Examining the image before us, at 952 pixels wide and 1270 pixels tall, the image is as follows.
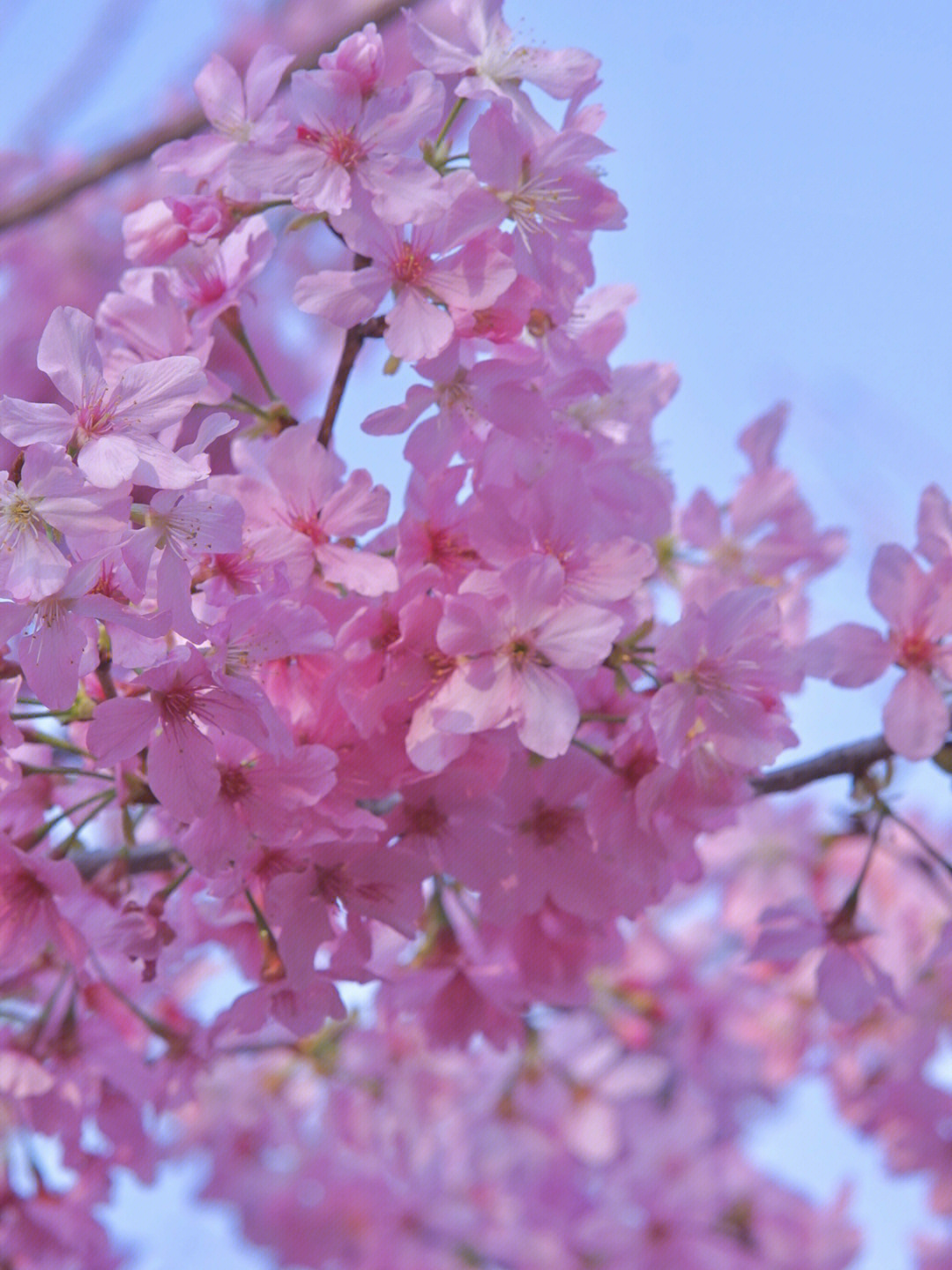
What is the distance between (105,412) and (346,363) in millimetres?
354

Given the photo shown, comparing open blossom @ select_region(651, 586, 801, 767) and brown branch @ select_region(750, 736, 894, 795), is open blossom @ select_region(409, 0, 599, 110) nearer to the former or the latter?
open blossom @ select_region(651, 586, 801, 767)

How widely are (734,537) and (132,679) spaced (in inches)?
50.7

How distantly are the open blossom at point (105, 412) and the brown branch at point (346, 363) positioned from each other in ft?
0.82

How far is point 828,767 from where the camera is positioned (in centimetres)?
168

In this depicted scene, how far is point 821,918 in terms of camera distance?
6.29 feet

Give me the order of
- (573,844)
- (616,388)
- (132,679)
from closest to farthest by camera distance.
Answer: (132,679) → (573,844) → (616,388)

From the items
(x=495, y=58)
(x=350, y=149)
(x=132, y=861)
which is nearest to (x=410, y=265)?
(x=350, y=149)

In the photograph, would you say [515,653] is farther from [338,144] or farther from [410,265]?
[338,144]

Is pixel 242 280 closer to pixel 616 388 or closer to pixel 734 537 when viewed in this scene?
pixel 616 388

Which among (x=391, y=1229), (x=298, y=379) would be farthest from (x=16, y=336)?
(x=391, y=1229)

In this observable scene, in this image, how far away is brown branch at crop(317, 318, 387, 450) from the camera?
4.67ft

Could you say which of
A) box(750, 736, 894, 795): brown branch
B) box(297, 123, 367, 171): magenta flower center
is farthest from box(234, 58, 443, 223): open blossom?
box(750, 736, 894, 795): brown branch

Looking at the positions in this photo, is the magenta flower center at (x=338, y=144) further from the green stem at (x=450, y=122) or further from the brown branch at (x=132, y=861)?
the brown branch at (x=132, y=861)

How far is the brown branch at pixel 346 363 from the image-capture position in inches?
56.1
